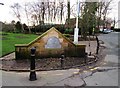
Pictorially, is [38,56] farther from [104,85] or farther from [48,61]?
[104,85]

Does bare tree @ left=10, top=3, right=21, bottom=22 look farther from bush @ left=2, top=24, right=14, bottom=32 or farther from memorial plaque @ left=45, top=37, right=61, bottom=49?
memorial plaque @ left=45, top=37, right=61, bottom=49

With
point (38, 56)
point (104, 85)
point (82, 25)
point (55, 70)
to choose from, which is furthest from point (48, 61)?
point (82, 25)

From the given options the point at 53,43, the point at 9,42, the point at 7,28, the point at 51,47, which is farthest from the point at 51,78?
the point at 7,28

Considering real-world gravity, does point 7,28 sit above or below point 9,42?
above

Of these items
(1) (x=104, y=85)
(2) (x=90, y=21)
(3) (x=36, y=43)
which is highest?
(2) (x=90, y=21)

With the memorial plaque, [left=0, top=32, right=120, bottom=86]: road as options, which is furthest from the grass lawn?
[left=0, top=32, right=120, bottom=86]: road

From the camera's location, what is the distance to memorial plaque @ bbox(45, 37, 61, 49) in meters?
12.0

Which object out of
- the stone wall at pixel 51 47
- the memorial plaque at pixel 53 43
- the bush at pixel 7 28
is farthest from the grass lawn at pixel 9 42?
the bush at pixel 7 28

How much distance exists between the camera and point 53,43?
39.8ft

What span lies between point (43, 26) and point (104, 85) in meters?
37.5

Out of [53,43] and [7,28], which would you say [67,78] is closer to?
[53,43]

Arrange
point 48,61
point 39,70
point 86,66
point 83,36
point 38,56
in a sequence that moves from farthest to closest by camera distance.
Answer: point 83,36, point 38,56, point 48,61, point 86,66, point 39,70

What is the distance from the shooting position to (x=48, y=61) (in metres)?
11.2

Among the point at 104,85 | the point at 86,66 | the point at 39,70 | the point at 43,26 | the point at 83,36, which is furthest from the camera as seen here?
the point at 43,26
